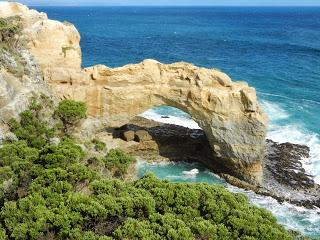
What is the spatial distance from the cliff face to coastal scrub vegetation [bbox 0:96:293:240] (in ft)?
49.3

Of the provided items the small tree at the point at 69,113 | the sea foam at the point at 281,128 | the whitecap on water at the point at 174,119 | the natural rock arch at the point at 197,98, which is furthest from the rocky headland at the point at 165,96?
the whitecap on water at the point at 174,119

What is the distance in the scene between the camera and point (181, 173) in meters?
35.4

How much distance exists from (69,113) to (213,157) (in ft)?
40.3

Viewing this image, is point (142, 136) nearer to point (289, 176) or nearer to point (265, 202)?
point (265, 202)

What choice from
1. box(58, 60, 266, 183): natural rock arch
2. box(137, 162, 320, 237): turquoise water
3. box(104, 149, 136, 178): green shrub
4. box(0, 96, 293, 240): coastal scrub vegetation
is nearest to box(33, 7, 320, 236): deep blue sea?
box(137, 162, 320, 237): turquoise water

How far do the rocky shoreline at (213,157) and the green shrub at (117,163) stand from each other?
36.1 feet

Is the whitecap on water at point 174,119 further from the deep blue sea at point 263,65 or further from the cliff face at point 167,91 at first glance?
the cliff face at point 167,91

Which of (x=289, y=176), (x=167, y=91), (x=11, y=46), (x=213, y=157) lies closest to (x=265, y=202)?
(x=289, y=176)

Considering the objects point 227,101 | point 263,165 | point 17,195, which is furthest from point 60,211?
point 263,165

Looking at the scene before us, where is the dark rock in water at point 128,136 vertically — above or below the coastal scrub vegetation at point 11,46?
below

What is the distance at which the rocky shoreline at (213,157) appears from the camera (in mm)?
32938

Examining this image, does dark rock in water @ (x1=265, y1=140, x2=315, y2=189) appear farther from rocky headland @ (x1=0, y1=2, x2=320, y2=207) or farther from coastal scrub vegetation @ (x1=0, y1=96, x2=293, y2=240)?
coastal scrub vegetation @ (x1=0, y1=96, x2=293, y2=240)

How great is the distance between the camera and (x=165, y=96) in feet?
115

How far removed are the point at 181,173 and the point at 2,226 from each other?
20210 mm
